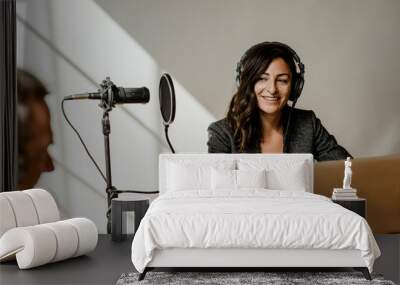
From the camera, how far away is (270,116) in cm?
673

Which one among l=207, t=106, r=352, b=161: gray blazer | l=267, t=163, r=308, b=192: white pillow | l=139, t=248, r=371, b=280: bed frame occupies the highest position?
l=207, t=106, r=352, b=161: gray blazer

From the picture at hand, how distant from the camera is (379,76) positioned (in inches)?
267

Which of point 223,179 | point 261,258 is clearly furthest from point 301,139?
point 261,258

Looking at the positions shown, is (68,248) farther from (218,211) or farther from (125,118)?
(125,118)

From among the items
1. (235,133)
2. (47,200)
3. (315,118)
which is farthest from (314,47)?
(47,200)

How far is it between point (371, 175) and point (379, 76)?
1007 millimetres

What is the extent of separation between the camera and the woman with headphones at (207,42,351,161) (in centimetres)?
669

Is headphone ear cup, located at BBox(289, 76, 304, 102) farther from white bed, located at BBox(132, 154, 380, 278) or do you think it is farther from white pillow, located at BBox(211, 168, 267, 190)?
white bed, located at BBox(132, 154, 380, 278)

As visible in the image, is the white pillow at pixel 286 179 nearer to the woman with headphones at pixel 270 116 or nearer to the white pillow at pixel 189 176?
the white pillow at pixel 189 176

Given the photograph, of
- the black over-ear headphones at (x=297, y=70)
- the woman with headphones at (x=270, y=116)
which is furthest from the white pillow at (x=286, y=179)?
the black over-ear headphones at (x=297, y=70)

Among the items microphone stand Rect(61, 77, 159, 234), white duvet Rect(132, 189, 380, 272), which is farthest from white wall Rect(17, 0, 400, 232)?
white duvet Rect(132, 189, 380, 272)

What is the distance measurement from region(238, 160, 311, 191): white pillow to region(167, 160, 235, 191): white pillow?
34 centimetres

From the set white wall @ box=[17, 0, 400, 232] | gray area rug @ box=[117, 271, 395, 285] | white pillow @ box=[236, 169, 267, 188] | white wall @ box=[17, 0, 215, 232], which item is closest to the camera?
gray area rug @ box=[117, 271, 395, 285]

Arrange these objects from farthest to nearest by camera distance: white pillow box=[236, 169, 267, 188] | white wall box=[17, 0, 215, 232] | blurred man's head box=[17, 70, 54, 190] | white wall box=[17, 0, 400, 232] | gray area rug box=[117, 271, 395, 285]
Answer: blurred man's head box=[17, 70, 54, 190]
white wall box=[17, 0, 215, 232]
white wall box=[17, 0, 400, 232]
white pillow box=[236, 169, 267, 188]
gray area rug box=[117, 271, 395, 285]
